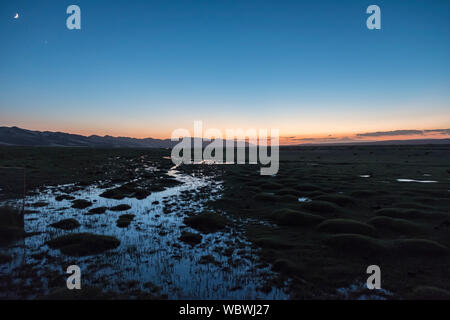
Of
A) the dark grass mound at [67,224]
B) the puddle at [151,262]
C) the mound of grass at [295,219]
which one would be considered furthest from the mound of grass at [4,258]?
the mound of grass at [295,219]

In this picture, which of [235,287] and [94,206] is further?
[94,206]

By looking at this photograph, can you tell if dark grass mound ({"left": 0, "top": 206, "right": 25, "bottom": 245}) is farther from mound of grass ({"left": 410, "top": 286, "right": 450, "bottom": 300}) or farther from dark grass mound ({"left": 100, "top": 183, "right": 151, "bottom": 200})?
mound of grass ({"left": 410, "top": 286, "right": 450, "bottom": 300})

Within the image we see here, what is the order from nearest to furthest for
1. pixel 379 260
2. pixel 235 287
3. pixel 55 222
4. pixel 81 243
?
pixel 235 287
pixel 379 260
pixel 81 243
pixel 55 222

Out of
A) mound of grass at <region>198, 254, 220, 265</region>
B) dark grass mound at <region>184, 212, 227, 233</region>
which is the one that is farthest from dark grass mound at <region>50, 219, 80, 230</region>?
mound of grass at <region>198, 254, 220, 265</region>

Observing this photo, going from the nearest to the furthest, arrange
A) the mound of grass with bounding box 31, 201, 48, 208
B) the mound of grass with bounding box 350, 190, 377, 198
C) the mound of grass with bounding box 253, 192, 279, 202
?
the mound of grass with bounding box 31, 201, 48, 208, the mound of grass with bounding box 253, 192, 279, 202, the mound of grass with bounding box 350, 190, 377, 198

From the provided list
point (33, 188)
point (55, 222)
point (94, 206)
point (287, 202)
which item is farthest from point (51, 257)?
point (33, 188)
